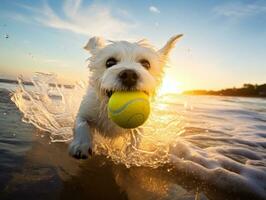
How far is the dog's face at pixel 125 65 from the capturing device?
3.61 meters

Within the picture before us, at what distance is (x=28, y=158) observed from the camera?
12.7 ft

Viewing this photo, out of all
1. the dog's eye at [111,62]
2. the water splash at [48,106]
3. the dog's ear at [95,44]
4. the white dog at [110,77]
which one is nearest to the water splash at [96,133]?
the water splash at [48,106]

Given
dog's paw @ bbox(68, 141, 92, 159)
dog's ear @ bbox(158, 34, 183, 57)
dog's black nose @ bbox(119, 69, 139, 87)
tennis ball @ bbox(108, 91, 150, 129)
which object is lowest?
dog's paw @ bbox(68, 141, 92, 159)

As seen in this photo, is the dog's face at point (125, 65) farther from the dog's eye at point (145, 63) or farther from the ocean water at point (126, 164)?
the ocean water at point (126, 164)

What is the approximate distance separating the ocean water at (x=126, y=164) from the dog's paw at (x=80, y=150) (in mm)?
257

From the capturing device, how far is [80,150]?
3479mm

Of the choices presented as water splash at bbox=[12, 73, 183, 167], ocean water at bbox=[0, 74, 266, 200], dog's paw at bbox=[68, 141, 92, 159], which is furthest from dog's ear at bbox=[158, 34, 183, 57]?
dog's paw at bbox=[68, 141, 92, 159]

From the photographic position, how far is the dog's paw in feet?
11.4

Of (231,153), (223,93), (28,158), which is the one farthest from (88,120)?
(223,93)

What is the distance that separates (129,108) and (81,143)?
691 millimetres

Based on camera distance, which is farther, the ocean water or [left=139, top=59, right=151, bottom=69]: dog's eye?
[left=139, top=59, right=151, bottom=69]: dog's eye

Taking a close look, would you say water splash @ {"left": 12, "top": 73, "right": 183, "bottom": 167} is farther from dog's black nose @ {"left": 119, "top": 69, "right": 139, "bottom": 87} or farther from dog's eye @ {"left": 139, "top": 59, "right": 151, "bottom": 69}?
dog's black nose @ {"left": 119, "top": 69, "right": 139, "bottom": 87}

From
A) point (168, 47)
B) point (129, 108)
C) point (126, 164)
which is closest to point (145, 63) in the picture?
point (168, 47)

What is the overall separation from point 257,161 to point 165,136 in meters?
1.58
